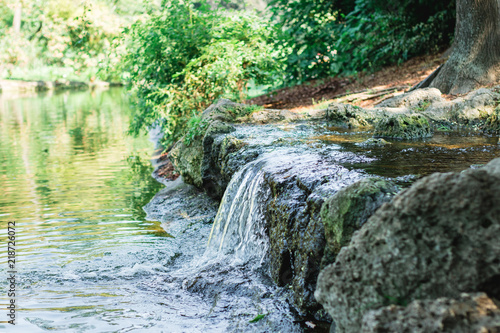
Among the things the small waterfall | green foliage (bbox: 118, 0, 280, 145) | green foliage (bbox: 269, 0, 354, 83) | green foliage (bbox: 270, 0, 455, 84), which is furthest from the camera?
green foliage (bbox: 269, 0, 354, 83)

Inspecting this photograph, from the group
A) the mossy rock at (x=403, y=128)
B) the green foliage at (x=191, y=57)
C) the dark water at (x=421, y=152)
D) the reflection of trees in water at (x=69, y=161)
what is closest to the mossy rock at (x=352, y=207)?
the dark water at (x=421, y=152)

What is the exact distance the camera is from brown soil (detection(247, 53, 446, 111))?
10.3 meters

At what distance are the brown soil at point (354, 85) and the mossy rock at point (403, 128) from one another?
3.20m

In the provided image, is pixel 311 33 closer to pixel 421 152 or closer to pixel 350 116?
pixel 350 116

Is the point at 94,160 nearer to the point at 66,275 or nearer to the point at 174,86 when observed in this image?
the point at 174,86

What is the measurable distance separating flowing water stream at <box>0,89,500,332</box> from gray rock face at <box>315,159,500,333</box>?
1.17m

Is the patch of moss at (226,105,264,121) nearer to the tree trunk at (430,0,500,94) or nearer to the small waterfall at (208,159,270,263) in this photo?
the small waterfall at (208,159,270,263)

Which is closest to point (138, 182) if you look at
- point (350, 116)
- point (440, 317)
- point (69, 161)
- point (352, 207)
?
point (69, 161)

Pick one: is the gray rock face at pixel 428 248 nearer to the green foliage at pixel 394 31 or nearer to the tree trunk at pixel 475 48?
the tree trunk at pixel 475 48

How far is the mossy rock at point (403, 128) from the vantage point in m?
5.96

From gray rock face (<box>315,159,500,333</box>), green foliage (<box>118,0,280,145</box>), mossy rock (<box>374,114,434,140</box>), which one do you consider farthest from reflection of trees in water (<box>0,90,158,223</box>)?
gray rock face (<box>315,159,500,333</box>)

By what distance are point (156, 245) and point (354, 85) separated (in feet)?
24.7

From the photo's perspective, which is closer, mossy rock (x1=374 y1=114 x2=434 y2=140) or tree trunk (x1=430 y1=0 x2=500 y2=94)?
mossy rock (x1=374 y1=114 x2=434 y2=140)

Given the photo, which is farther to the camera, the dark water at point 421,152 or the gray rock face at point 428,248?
the dark water at point 421,152
